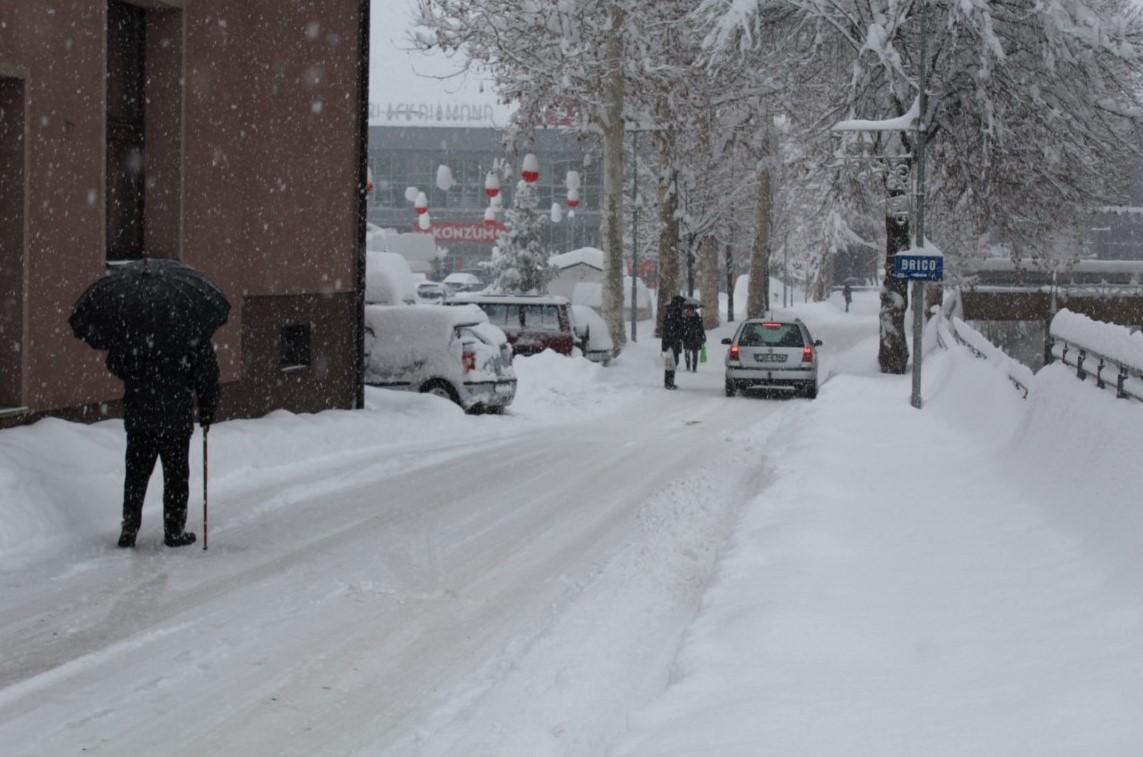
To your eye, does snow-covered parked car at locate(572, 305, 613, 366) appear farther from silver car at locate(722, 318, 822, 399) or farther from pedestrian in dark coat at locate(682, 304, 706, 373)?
silver car at locate(722, 318, 822, 399)

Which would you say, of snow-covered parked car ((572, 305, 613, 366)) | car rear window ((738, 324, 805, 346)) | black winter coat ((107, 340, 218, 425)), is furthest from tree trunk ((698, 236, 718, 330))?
black winter coat ((107, 340, 218, 425))

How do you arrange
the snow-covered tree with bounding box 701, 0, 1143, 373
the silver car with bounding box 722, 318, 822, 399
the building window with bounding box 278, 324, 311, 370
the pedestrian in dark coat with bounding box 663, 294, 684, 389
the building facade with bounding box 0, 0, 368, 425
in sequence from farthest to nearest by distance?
the pedestrian in dark coat with bounding box 663, 294, 684, 389, the silver car with bounding box 722, 318, 822, 399, the snow-covered tree with bounding box 701, 0, 1143, 373, the building window with bounding box 278, 324, 311, 370, the building facade with bounding box 0, 0, 368, 425

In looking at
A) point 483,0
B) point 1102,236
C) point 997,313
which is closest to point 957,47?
point 483,0

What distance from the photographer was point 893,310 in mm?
28844

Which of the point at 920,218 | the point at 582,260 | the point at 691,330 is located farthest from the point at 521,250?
the point at 920,218

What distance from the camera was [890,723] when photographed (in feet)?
16.1

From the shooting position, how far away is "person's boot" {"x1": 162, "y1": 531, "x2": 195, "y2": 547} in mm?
9562

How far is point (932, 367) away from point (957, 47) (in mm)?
6017

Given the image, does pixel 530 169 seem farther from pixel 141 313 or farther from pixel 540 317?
pixel 141 313

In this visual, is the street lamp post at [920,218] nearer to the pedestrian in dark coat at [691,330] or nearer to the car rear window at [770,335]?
the car rear window at [770,335]

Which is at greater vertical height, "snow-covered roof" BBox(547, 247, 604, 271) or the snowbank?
"snow-covered roof" BBox(547, 247, 604, 271)

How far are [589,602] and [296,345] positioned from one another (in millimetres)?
10283

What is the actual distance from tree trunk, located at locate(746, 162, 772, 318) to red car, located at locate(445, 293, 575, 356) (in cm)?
1963

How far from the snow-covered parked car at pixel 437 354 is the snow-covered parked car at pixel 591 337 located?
13453mm
